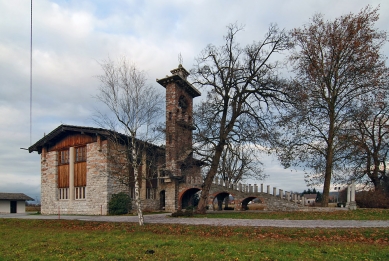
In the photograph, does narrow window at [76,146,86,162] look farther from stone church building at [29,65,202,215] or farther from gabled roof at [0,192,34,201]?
gabled roof at [0,192,34,201]

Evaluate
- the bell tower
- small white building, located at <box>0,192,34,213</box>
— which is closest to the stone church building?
the bell tower

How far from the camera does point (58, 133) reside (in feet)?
89.4

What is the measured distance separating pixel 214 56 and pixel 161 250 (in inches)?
625

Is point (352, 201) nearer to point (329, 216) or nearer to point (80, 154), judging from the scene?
point (329, 216)

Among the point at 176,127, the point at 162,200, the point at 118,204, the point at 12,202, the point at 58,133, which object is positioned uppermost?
the point at 176,127

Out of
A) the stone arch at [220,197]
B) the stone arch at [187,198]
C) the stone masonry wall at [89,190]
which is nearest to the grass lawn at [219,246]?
the stone masonry wall at [89,190]

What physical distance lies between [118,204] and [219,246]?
1653 cm

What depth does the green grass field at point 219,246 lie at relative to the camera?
25.6 feet

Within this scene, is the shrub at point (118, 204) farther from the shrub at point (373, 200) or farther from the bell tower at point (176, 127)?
the shrub at point (373, 200)

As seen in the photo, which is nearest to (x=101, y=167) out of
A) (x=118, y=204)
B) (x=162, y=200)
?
(x=118, y=204)

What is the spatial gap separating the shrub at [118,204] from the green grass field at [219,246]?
1159 centimetres

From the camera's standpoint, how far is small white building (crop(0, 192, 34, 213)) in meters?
36.6

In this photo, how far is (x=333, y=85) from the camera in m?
22.7

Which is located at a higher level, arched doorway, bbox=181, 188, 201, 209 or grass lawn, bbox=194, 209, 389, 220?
grass lawn, bbox=194, 209, 389, 220
